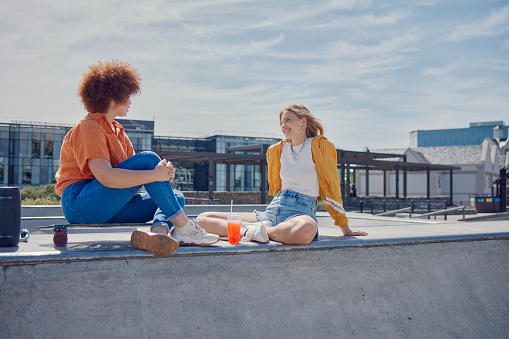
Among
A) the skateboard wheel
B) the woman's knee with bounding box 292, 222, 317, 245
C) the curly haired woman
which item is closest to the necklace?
the woman's knee with bounding box 292, 222, 317, 245

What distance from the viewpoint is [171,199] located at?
131 inches

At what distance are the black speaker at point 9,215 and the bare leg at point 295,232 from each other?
6.27ft

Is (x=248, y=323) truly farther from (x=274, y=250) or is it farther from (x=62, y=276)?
(x=62, y=276)

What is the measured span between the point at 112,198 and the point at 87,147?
411mm

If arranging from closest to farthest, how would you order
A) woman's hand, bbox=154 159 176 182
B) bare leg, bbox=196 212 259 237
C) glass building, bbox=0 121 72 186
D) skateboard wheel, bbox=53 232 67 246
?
woman's hand, bbox=154 159 176 182
skateboard wheel, bbox=53 232 67 246
bare leg, bbox=196 212 259 237
glass building, bbox=0 121 72 186

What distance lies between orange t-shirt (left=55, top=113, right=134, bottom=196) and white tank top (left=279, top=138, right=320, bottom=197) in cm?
150

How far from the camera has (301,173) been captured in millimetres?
4254

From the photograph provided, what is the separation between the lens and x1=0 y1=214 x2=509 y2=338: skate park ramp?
2801 mm

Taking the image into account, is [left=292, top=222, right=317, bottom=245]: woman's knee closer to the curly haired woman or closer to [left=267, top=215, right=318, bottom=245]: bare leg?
[left=267, top=215, right=318, bottom=245]: bare leg

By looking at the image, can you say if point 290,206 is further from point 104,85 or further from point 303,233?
point 104,85

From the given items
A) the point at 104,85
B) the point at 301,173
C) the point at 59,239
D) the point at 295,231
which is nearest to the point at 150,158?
the point at 104,85

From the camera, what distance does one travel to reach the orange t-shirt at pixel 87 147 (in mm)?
3279

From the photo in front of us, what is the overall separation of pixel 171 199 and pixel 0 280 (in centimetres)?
117

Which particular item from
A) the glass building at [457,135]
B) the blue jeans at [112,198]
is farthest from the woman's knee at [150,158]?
the glass building at [457,135]
